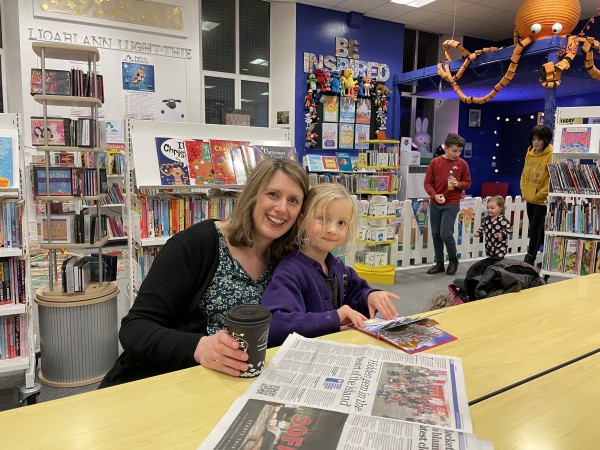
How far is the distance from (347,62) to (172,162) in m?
6.11

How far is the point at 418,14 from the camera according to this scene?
8.34m

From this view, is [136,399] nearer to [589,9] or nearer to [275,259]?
[275,259]

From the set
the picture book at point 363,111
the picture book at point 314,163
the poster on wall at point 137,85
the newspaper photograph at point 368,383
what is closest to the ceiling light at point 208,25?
the poster on wall at point 137,85

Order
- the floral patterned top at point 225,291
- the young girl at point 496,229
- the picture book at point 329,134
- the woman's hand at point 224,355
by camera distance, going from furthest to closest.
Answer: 1. the picture book at point 329,134
2. the young girl at point 496,229
3. the floral patterned top at point 225,291
4. the woman's hand at point 224,355

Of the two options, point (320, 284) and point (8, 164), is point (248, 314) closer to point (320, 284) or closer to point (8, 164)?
point (320, 284)

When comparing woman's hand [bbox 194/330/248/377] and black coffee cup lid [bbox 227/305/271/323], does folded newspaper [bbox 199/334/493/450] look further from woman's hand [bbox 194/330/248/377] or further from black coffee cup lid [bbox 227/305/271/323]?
black coffee cup lid [bbox 227/305/271/323]

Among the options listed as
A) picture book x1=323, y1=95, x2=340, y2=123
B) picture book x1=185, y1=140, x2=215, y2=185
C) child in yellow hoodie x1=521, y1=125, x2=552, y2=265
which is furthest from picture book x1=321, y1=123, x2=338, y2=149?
picture book x1=185, y1=140, x2=215, y2=185

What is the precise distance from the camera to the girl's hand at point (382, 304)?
61.5 inches

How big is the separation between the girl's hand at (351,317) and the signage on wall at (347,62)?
715cm

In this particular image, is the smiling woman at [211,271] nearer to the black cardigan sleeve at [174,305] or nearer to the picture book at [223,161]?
the black cardigan sleeve at [174,305]

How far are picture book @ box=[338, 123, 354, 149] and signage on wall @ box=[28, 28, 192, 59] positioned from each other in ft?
9.75

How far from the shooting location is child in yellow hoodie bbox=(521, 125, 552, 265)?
5.12 metres

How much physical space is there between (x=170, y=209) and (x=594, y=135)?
3785mm

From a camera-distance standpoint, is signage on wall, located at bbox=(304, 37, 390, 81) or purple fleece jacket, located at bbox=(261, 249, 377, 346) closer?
purple fleece jacket, located at bbox=(261, 249, 377, 346)
